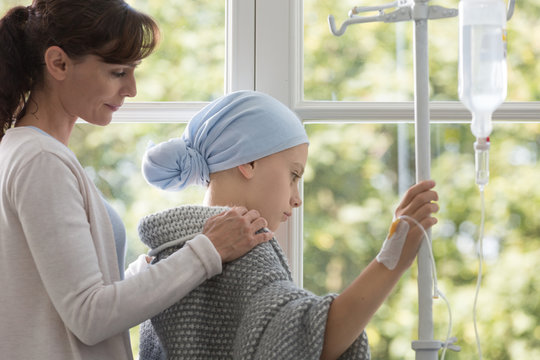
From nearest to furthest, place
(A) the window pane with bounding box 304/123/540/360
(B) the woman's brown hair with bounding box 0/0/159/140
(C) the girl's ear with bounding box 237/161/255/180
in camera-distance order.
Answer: (B) the woman's brown hair with bounding box 0/0/159/140
(C) the girl's ear with bounding box 237/161/255/180
(A) the window pane with bounding box 304/123/540/360

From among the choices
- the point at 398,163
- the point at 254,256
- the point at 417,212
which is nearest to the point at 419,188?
the point at 417,212

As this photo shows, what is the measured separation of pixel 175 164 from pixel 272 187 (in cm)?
21

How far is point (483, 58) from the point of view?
110 centimetres

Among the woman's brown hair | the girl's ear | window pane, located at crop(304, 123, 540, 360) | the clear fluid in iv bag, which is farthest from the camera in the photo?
window pane, located at crop(304, 123, 540, 360)

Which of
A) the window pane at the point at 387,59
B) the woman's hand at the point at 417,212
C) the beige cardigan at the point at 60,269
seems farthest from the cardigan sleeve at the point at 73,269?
the window pane at the point at 387,59

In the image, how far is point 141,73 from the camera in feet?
5.65

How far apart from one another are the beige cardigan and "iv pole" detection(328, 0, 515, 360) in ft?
1.23

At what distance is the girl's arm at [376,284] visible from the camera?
1.15 m

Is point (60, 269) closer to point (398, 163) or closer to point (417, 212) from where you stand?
point (417, 212)

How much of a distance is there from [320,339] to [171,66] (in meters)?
0.85

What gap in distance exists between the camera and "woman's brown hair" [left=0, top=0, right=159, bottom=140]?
1284 mm

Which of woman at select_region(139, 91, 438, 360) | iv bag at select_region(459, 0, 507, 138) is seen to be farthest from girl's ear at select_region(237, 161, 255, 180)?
iv bag at select_region(459, 0, 507, 138)

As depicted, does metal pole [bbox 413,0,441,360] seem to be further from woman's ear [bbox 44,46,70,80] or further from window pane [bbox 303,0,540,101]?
woman's ear [bbox 44,46,70,80]

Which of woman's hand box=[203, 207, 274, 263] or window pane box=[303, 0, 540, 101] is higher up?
window pane box=[303, 0, 540, 101]
